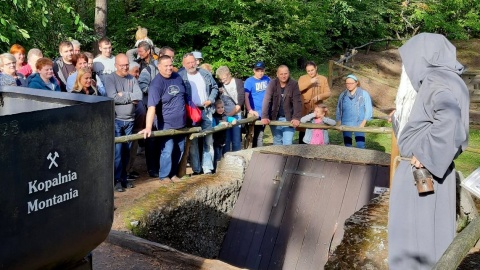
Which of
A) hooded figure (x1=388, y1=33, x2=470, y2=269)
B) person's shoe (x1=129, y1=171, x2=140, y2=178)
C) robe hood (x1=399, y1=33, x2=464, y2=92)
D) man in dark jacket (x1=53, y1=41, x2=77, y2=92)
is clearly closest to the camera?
hooded figure (x1=388, y1=33, x2=470, y2=269)

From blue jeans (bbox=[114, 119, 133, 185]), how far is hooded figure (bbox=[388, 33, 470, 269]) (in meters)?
3.87

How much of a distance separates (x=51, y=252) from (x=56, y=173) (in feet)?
1.23

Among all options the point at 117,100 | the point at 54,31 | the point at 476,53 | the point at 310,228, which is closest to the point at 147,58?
the point at 117,100

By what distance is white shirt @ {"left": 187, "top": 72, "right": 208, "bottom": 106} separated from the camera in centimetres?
788

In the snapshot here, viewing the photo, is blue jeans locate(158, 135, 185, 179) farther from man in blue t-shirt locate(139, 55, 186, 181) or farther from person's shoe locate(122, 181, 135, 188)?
person's shoe locate(122, 181, 135, 188)

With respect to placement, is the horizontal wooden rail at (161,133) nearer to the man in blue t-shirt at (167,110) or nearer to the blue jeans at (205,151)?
the man in blue t-shirt at (167,110)

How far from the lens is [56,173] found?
2559 millimetres

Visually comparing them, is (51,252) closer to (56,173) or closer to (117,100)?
(56,173)

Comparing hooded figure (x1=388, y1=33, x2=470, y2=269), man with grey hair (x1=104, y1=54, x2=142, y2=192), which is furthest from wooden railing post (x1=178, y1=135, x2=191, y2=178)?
hooded figure (x1=388, y1=33, x2=470, y2=269)

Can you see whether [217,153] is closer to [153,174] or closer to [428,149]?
[153,174]

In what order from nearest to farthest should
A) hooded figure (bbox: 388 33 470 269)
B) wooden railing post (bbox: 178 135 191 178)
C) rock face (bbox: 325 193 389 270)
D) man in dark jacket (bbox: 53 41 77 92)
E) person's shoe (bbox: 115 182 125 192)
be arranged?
hooded figure (bbox: 388 33 470 269) → rock face (bbox: 325 193 389 270) → person's shoe (bbox: 115 182 125 192) → man in dark jacket (bbox: 53 41 77 92) → wooden railing post (bbox: 178 135 191 178)

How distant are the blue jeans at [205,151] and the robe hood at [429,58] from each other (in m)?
4.62

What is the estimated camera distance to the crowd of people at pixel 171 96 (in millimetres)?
6879

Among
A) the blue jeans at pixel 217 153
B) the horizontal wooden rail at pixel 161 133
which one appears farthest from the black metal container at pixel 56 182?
the blue jeans at pixel 217 153
